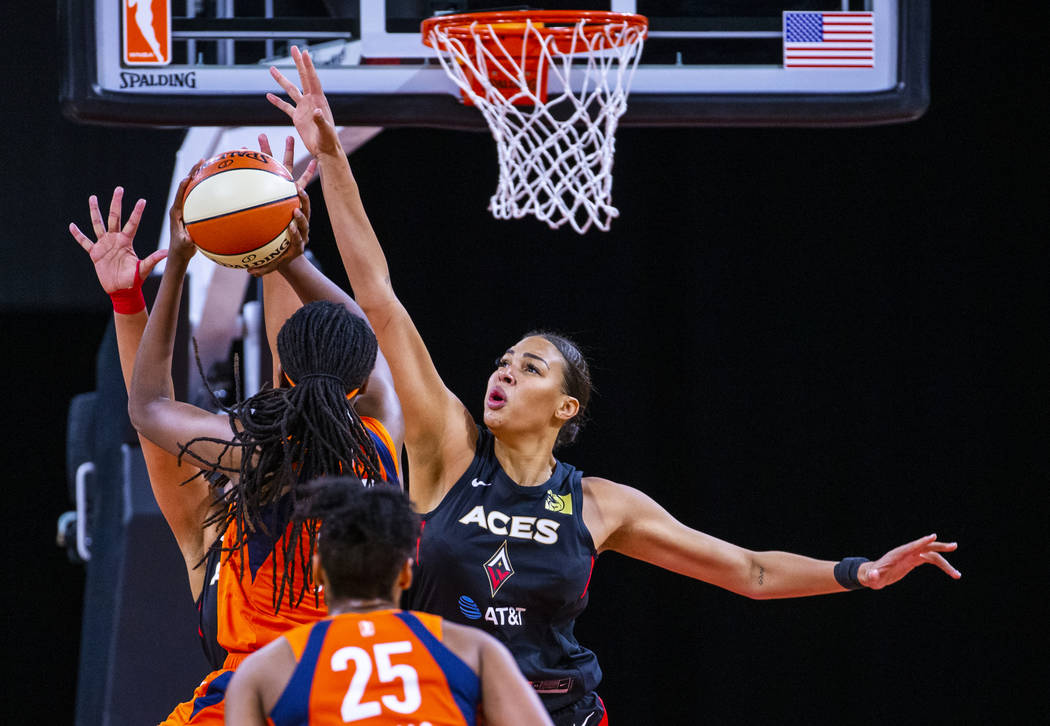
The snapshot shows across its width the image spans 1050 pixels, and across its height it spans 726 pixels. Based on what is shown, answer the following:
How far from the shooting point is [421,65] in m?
4.13

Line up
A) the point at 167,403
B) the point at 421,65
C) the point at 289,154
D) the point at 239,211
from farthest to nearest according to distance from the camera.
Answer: the point at 421,65 < the point at 289,154 < the point at 239,211 < the point at 167,403

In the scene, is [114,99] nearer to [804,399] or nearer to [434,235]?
[434,235]

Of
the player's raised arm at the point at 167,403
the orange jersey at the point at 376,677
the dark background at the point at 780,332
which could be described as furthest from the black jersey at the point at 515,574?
the dark background at the point at 780,332

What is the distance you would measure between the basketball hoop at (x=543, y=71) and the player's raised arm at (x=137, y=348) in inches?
50.5

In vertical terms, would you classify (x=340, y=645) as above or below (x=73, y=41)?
below

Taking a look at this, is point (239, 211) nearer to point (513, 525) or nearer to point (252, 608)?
point (252, 608)

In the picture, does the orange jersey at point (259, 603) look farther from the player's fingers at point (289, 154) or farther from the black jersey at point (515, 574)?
the player's fingers at point (289, 154)

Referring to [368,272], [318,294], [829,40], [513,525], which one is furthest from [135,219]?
[829,40]

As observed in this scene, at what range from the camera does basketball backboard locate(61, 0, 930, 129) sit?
3988mm

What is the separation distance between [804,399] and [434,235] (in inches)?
76.4

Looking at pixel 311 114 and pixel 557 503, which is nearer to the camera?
pixel 311 114

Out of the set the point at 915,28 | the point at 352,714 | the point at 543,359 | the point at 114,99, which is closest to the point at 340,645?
the point at 352,714

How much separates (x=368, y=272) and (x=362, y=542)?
3.73 feet

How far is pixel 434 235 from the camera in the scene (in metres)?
6.18
